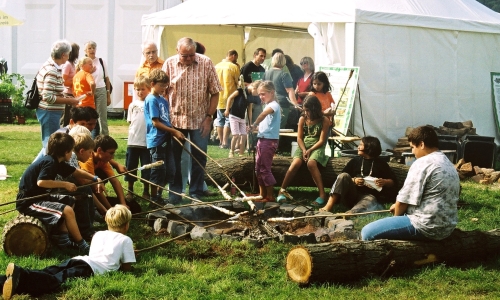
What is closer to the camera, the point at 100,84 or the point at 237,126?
the point at 100,84

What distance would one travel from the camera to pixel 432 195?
6363mm

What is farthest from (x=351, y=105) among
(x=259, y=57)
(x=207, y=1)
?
(x=207, y=1)

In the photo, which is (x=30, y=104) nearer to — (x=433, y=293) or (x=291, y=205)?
(x=291, y=205)

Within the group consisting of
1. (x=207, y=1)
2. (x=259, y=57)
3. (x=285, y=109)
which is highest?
(x=207, y=1)

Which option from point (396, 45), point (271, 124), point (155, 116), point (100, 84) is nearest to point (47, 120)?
point (155, 116)

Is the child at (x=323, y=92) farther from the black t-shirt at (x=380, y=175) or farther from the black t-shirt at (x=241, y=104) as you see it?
the black t-shirt at (x=380, y=175)

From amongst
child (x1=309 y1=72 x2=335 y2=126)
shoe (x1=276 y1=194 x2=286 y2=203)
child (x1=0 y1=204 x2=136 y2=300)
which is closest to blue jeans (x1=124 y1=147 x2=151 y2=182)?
A: shoe (x1=276 y1=194 x2=286 y2=203)

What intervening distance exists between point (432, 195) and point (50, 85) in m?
5.07

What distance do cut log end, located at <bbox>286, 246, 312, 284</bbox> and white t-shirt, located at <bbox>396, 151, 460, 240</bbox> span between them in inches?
41.6

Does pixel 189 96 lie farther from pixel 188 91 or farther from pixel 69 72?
pixel 69 72

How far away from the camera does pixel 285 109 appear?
43.7 feet

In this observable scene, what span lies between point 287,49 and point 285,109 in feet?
15.8

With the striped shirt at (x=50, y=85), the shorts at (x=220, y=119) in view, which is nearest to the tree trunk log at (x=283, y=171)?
the striped shirt at (x=50, y=85)

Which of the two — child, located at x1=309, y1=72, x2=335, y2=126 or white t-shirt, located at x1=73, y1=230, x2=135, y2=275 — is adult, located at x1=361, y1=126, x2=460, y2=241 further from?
child, located at x1=309, y1=72, x2=335, y2=126
